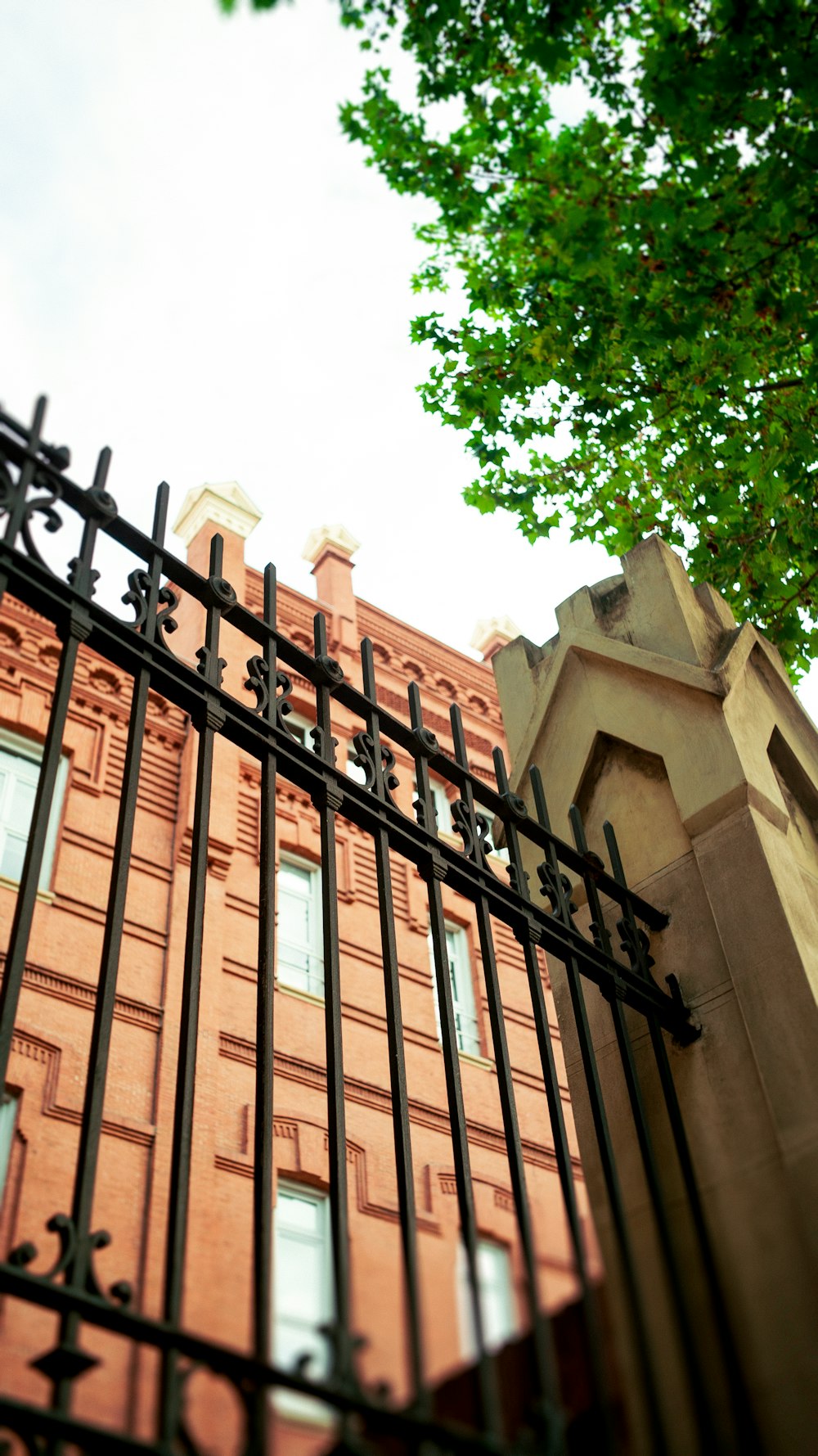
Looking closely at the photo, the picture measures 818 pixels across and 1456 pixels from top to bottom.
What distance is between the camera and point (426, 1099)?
1459 cm

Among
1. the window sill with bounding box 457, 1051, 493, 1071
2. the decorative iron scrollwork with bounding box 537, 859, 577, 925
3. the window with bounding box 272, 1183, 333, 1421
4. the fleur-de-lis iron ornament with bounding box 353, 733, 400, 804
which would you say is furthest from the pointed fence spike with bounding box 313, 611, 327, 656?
the window sill with bounding box 457, 1051, 493, 1071

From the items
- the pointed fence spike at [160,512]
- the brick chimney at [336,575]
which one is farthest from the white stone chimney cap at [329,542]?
the pointed fence spike at [160,512]

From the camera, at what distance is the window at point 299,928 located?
14398mm

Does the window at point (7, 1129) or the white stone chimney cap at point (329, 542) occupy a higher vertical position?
the white stone chimney cap at point (329, 542)

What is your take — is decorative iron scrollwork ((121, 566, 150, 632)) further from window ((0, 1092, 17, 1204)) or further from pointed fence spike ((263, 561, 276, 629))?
window ((0, 1092, 17, 1204))

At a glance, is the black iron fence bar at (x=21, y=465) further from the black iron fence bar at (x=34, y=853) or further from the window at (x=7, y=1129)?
the window at (x=7, y=1129)

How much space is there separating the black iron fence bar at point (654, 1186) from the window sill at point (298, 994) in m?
10.2

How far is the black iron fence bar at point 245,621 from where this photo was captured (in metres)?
2.99

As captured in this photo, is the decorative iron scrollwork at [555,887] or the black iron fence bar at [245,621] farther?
the decorative iron scrollwork at [555,887]

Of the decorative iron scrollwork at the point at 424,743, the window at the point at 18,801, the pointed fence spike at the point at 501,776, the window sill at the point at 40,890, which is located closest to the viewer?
the decorative iron scrollwork at the point at 424,743

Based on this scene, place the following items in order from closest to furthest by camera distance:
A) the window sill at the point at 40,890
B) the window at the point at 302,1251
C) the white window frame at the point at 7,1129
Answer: the white window frame at the point at 7,1129 < the window at the point at 302,1251 < the window sill at the point at 40,890

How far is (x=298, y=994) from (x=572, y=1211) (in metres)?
11.4

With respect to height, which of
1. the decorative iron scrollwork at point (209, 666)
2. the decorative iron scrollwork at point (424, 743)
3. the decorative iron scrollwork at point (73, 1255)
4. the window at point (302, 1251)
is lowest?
the decorative iron scrollwork at point (73, 1255)

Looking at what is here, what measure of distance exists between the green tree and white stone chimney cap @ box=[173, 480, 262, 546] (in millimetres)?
12905
